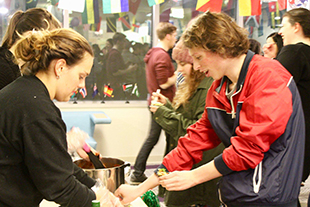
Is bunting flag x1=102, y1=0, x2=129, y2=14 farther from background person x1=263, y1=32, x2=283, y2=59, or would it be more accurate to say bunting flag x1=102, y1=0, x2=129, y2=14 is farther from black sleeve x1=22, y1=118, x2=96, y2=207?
black sleeve x1=22, y1=118, x2=96, y2=207

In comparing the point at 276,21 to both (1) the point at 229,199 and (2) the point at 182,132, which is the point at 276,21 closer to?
(2) the point at 182,132

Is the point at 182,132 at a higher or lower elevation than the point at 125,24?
lower

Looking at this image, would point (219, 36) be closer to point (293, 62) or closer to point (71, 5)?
point (293, 62)

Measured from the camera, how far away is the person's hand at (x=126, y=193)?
1.35 meters

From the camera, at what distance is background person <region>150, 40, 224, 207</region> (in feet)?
6.39

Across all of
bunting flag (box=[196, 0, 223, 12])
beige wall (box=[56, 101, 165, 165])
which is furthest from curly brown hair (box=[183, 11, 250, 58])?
beige wall (box=[56, 101, 165, 165])

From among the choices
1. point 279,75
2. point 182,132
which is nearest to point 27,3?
point 182,132

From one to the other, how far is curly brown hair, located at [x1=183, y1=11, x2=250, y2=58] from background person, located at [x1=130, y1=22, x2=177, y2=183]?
237 centimetres

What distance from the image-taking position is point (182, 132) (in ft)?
6.62

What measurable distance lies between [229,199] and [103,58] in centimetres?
383

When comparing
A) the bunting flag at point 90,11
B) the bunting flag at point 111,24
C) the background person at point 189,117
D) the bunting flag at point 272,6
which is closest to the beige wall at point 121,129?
the bunting flag at point 111,24

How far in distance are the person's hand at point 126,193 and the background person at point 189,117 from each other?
632mm

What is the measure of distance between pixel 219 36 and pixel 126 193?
0.73 m

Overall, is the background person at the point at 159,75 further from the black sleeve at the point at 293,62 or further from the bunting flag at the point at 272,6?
the bunting flag at the point at 272,6
